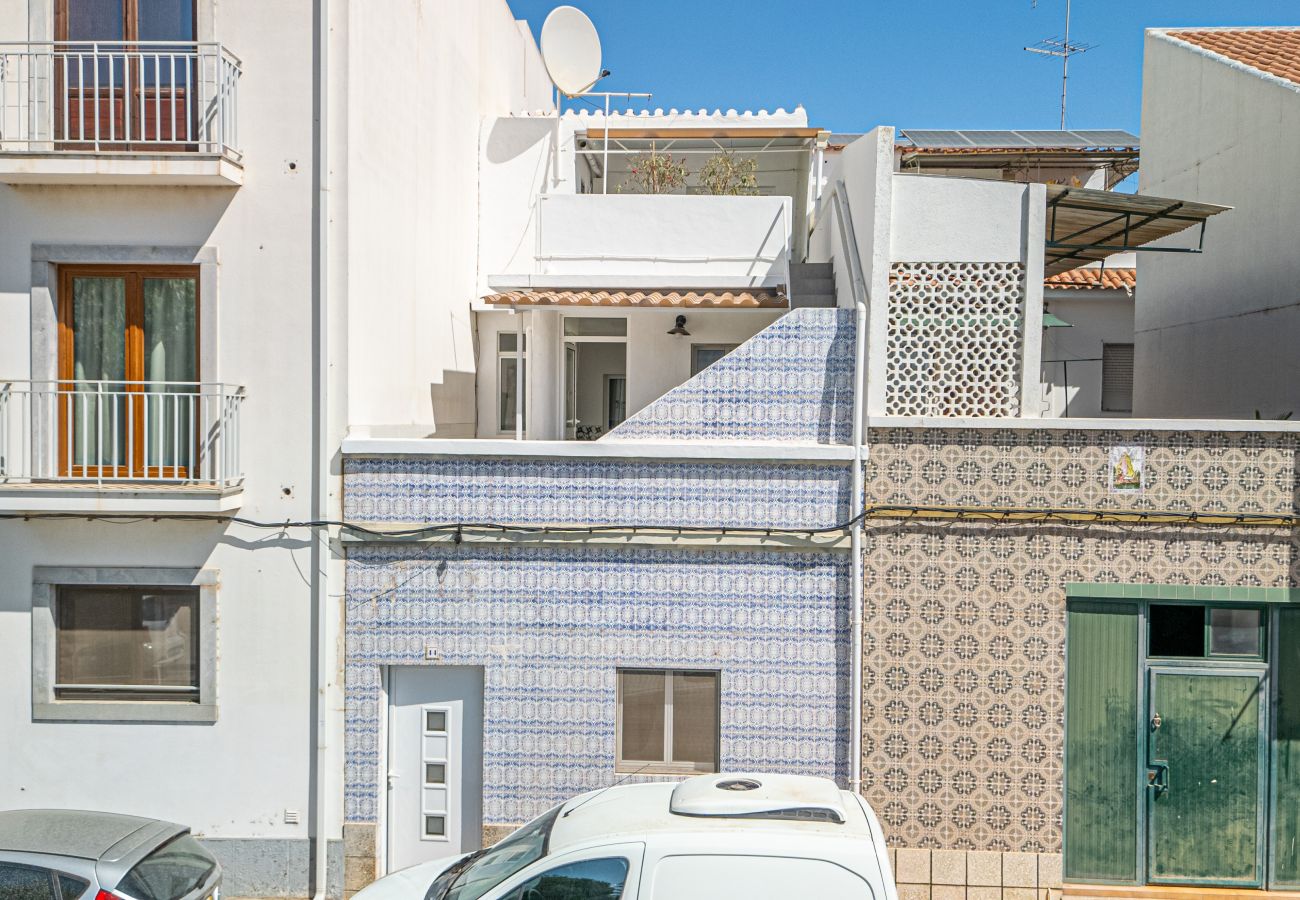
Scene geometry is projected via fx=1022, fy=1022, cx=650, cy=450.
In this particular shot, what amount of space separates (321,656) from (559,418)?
5222 mm

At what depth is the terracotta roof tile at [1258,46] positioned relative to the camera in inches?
452

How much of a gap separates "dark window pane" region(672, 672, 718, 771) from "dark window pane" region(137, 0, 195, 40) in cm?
721

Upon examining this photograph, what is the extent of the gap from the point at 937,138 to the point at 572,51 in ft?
27.1

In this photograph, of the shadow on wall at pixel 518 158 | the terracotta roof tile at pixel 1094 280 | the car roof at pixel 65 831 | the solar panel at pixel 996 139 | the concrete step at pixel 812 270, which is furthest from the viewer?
the solar panel at pixel 996 139

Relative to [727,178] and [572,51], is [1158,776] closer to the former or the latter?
[727,178]

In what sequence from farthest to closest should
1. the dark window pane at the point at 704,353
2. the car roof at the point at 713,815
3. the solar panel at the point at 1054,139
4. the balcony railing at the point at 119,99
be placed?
the solar panel at the point at 1054,139
the dark window pane at the point at 704,353
the balcony railing at the point at 119,99
the car roof at the point at 713,815

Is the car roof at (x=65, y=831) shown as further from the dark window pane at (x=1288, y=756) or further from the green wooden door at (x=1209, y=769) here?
the dark window pane at (x=1288, y=756)

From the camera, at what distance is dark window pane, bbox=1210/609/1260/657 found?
8.95 m

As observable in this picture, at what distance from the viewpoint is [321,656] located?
9.05 m

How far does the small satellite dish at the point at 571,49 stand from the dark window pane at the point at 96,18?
5.29m

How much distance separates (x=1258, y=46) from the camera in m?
12.6

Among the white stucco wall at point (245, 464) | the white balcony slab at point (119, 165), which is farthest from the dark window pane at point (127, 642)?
the white balcony slab at point (119, 165)

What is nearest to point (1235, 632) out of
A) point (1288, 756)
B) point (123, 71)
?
point (1288, 756)

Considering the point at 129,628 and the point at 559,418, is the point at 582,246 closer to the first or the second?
the point at 559,418
